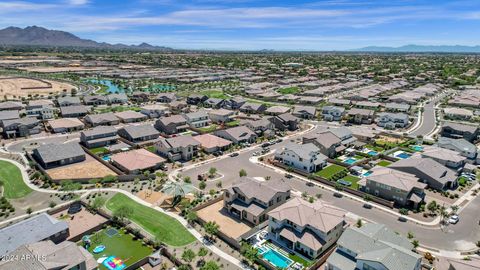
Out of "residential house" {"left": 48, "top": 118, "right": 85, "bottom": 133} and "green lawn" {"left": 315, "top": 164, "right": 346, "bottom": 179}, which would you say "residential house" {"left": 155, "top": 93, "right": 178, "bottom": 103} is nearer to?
"residential house" {"left": 48, "top": 118, "right": 85, "bottom": 133}

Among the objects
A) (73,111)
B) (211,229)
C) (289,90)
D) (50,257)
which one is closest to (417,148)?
(211,229)

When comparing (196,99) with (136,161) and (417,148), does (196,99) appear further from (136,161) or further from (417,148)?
(417,148)

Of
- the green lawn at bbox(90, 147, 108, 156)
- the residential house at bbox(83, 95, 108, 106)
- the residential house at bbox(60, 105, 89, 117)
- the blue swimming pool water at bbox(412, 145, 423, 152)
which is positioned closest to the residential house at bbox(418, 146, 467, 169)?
the blue swimming pool water at bbox(412, 145, 423, 152)

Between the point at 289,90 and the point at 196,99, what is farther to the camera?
the point at 289,90

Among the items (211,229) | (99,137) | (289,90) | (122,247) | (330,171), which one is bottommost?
(330,171)

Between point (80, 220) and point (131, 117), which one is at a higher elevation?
point (131, 117)

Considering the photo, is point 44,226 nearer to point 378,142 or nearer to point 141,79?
point 378,142
